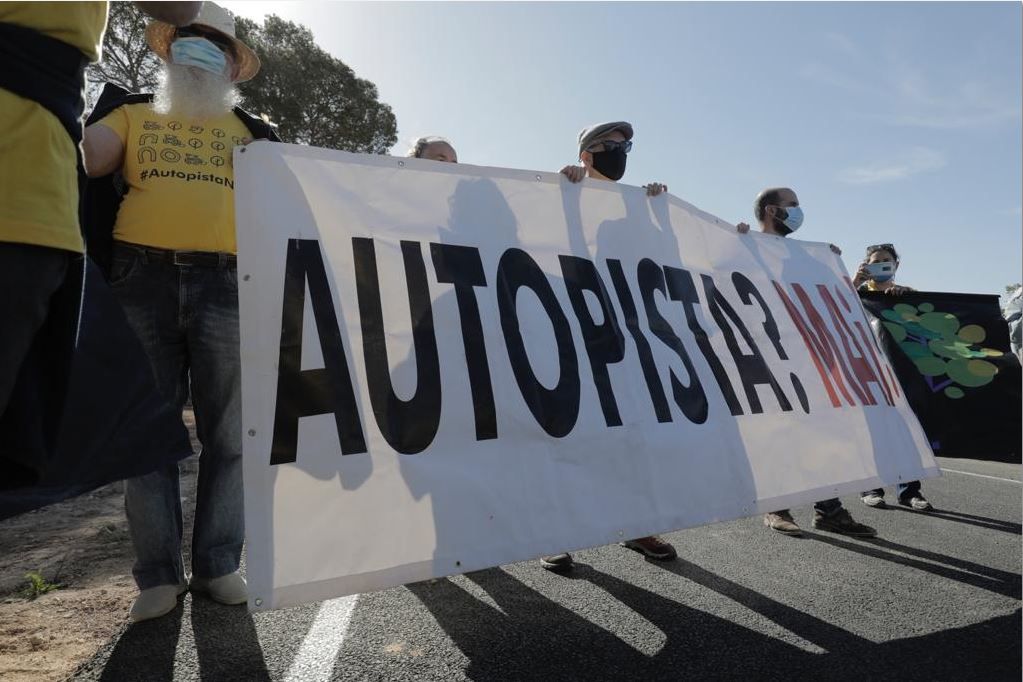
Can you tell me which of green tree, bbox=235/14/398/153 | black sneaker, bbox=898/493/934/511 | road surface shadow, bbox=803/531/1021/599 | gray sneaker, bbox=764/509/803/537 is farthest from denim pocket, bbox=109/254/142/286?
green tree, bbox=235/14/398/153

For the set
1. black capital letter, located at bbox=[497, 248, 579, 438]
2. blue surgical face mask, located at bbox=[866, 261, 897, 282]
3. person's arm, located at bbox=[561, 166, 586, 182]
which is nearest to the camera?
black capital letter, located at bbox=[497, 248, 579, 438]

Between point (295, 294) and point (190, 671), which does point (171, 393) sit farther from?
point (190, 671)

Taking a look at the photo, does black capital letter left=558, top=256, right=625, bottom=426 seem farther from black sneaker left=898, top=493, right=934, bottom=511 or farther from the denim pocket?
black sneaker left=898, top=493, right=934, bottom=511

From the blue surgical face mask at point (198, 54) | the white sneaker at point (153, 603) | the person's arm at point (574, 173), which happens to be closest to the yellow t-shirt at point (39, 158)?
the blue surgical face mask at point (198, 54)

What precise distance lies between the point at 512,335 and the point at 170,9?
1.43m

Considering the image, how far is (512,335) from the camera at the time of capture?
2.30m

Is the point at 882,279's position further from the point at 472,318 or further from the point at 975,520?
the point at 472,318

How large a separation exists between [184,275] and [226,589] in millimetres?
1223

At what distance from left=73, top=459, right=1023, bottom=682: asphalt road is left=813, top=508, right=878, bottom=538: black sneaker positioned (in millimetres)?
352

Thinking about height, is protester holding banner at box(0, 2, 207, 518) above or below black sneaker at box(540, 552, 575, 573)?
above

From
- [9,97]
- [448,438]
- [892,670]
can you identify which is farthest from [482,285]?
[892,670]

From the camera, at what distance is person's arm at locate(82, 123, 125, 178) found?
7.21 ft

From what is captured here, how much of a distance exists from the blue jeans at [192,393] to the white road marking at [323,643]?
1.47 ft

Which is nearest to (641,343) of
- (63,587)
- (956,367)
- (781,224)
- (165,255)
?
(165,255)
